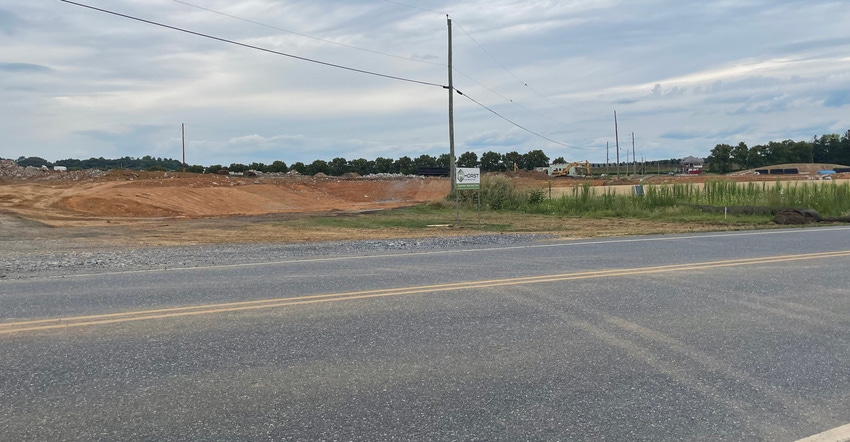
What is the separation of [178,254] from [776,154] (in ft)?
419

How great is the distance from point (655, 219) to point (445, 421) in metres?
23.8

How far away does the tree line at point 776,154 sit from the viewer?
117 metres

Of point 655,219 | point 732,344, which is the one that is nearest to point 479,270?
point 732,344

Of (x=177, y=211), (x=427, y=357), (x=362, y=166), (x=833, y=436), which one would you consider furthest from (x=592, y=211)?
(x=362, y=166)

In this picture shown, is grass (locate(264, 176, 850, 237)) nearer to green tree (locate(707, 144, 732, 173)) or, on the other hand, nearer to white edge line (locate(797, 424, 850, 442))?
white edge line (locate(797, 424, 850, 442))

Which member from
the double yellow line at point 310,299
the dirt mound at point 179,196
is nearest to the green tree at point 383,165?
the dirt mound at point 179,196

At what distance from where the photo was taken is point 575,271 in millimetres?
10242

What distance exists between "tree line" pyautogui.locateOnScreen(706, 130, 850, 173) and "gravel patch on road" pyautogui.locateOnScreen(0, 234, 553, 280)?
112m

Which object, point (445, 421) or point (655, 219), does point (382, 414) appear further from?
point (655, 219)

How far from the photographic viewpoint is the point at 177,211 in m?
30.8

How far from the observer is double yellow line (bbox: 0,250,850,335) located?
668 cm

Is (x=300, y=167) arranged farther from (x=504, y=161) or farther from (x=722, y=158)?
(x=722, y=158)

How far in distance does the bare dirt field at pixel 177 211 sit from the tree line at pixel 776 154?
83677 millimetres

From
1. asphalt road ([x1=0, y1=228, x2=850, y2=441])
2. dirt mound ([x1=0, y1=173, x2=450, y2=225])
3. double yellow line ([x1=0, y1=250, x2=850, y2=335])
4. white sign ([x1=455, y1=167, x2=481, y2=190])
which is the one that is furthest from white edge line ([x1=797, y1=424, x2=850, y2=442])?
dirt mound ([x1=0, y1=173, x2=450, y2=225])
